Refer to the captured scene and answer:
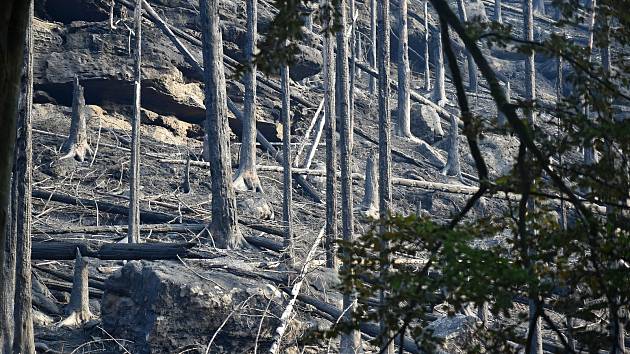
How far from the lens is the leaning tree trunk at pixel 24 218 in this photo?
49.1ft

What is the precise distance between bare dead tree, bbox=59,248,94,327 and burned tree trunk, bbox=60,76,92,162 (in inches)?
353

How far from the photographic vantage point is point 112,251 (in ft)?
59.7

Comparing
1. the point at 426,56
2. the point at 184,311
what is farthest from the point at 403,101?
the point at 184,311

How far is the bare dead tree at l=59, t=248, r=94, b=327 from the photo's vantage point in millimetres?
16906

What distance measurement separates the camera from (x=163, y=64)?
1192 inches

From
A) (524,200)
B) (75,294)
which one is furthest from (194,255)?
(524,200)

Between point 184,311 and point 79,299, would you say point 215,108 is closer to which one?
point 79,299

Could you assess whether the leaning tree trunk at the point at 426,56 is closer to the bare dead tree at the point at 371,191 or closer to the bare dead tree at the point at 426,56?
the bare dead tree at the point at 426,56

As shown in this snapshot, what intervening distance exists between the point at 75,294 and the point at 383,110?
8.87m

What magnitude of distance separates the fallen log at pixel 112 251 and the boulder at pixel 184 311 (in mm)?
1279

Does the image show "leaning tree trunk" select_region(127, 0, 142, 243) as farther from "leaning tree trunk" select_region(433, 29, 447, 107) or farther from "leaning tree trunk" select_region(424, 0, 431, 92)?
"leaning tree trunk" select_region(424, 0, 431, 92)

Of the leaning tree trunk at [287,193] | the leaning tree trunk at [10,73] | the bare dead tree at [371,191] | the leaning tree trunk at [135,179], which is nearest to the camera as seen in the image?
the leaning tree trunk at [10,73]

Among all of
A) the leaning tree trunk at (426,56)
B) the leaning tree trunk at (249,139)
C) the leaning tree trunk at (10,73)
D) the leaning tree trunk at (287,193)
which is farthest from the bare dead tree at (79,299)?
the leaning tree trunk at (426,56)

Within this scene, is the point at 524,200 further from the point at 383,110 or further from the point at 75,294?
the point at 383,110
